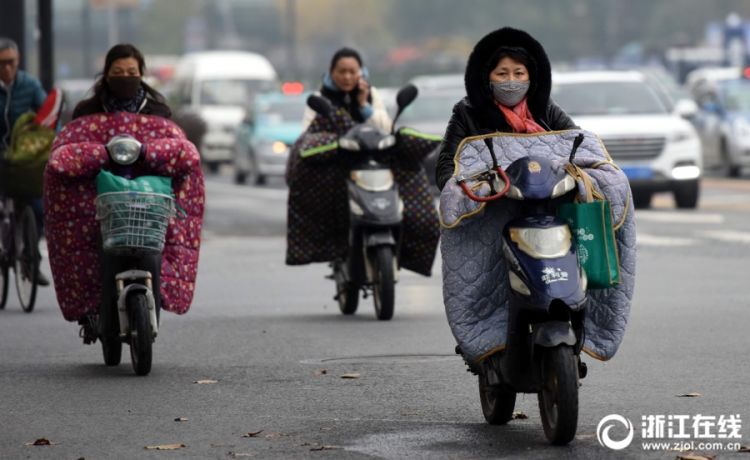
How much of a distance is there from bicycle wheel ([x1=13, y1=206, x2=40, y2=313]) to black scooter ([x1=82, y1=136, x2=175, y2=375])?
369 centimetres

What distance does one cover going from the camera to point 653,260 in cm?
1834

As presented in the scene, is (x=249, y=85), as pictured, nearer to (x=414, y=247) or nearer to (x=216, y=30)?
(x=414, y=247)

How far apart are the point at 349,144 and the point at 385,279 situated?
94cm

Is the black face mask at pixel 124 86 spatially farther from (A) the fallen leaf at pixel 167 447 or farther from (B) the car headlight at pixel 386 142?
(A) the fallen leaf at pixel 167 447

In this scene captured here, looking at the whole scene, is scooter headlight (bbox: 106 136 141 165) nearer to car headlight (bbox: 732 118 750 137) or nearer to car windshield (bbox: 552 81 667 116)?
car windshield (bbox: 552 81 667 116)

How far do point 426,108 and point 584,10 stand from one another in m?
77.4

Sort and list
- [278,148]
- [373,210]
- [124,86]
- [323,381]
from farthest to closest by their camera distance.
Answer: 1. [278,148]
2. [373,210]
3. [124,86]
4. [323,381]

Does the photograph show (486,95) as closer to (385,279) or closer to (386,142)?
(385,279)

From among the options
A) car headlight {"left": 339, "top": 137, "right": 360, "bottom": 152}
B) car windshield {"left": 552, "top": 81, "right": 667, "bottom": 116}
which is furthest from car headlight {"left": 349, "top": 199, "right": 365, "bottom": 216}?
car windshield {"left": 552, "top": 81, "right": 667, "bottom": 116}

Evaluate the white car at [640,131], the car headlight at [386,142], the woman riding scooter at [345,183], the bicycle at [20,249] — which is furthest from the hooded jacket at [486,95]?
the white car at [640,131]

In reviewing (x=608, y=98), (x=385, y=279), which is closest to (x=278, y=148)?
(x=608, y=98)

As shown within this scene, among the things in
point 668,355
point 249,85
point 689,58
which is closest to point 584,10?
point 689,58

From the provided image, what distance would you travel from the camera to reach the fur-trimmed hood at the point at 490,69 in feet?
27.0

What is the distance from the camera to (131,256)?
10.5 m
